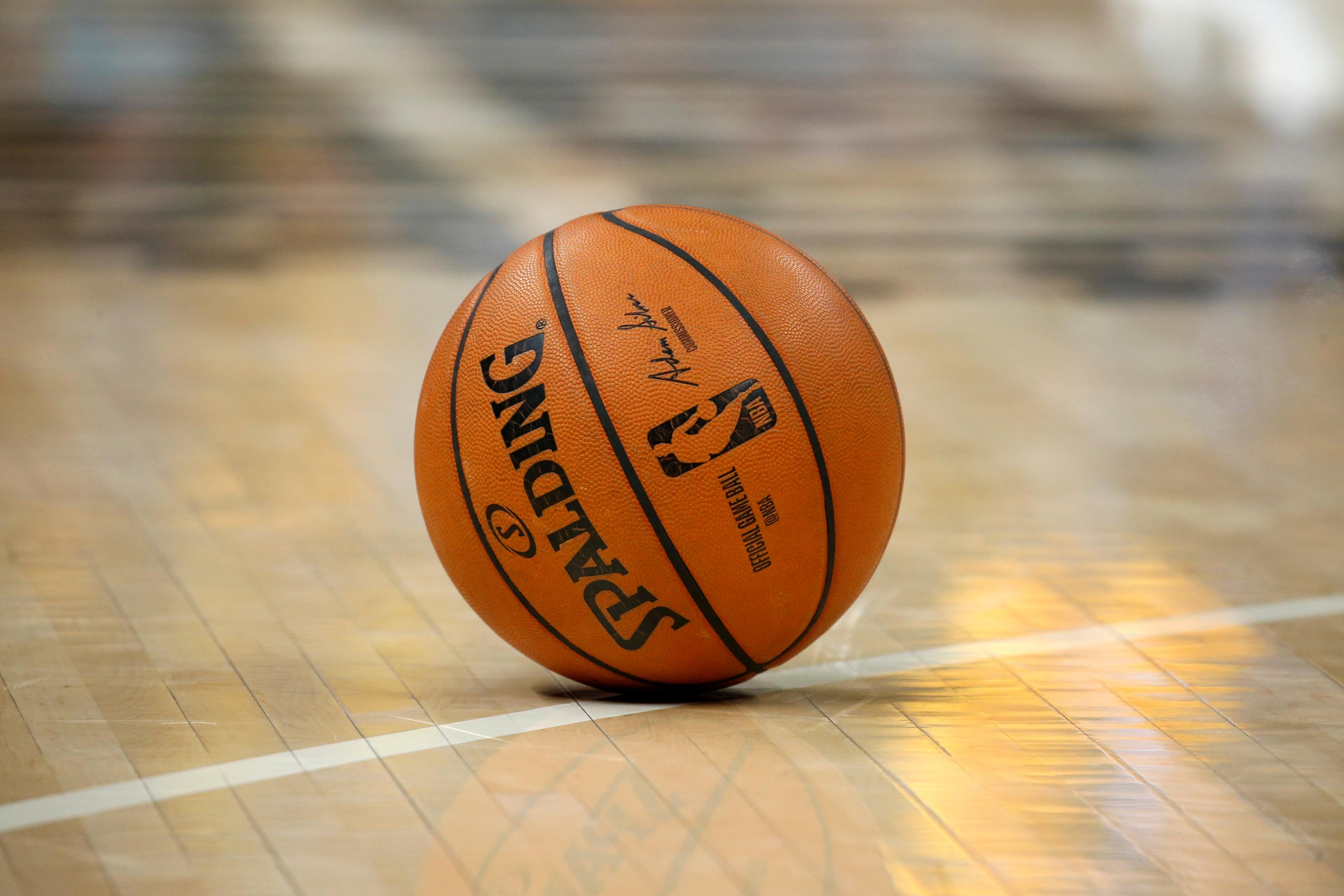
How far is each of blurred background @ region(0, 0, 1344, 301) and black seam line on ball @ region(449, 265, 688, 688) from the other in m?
3.95

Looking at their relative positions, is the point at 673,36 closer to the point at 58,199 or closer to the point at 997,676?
the point at 58,199

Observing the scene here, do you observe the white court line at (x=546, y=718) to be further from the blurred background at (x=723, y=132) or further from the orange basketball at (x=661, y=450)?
the blurred background at (x=723, y=132)

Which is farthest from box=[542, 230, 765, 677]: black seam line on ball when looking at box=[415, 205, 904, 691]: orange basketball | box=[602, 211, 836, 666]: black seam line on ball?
box=[602, 211, 836, 666]: black seam line on ball

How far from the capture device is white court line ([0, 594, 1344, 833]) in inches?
102

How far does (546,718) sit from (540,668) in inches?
12.1

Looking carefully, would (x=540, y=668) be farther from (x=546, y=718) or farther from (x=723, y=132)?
(x=723, y=132)

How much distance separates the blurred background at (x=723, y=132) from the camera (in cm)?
735

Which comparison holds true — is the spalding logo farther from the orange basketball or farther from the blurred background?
the blurred background

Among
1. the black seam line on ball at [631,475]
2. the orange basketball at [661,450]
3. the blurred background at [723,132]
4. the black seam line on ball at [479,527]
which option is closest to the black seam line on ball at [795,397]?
the orange basketball at [661,450]

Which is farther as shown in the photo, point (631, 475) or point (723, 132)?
point (723, 132)

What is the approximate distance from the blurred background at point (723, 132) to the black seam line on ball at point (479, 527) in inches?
156

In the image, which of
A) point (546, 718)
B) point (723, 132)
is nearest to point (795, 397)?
point (546, 718)

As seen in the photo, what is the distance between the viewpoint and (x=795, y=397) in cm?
272

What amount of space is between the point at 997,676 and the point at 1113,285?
389 centimetres
